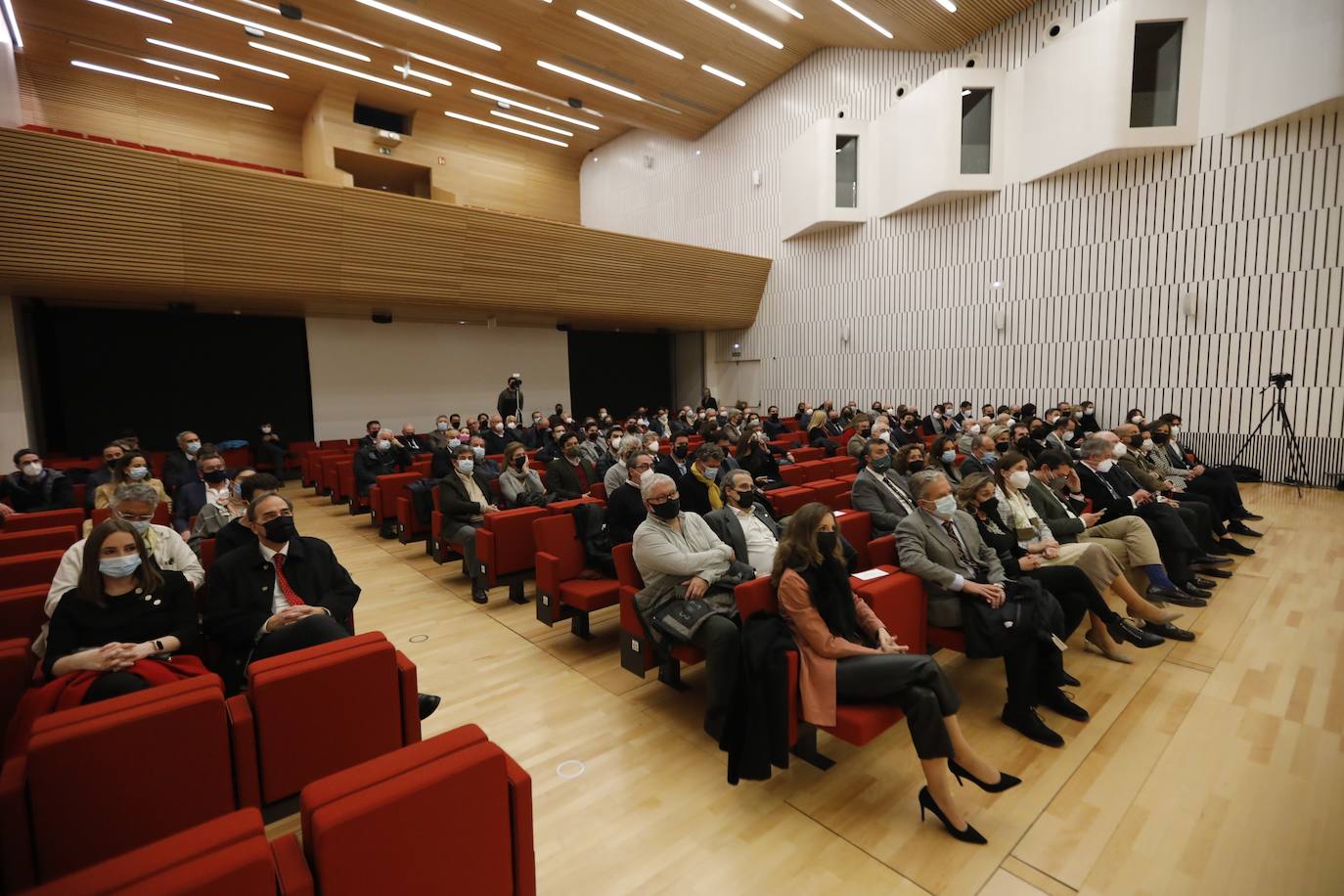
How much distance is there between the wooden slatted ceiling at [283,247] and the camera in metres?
7.06

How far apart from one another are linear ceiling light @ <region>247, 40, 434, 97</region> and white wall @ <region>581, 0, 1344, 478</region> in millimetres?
6977

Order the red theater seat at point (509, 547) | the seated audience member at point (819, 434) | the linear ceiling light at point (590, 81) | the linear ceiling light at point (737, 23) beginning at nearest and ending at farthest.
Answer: the red theater seat at point (509, 547), the seated audience member at point (819, 434), the linear ceiling light at point (737, 23), the linear ceiling light at point (590, 81)

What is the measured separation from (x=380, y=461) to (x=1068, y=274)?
1075 centimetres

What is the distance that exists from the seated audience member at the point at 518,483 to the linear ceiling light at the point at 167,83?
1332 cm

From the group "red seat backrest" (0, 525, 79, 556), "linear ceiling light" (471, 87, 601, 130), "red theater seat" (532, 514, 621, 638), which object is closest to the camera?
"red theater seat" (532, 514, 621, 638)

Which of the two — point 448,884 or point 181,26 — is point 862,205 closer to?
point 181,26

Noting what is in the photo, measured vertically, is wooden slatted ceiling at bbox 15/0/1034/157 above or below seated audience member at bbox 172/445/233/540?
above

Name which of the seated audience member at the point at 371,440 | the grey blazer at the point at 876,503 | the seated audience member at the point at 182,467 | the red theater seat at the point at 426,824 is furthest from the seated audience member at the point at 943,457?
the seated audience member at the point at 182,467

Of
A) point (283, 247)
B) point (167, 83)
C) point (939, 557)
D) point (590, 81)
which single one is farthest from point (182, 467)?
point (167, 83)

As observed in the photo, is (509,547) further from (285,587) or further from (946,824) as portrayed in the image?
(946,824)

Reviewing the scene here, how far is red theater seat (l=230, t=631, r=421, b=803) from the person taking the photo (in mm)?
1926

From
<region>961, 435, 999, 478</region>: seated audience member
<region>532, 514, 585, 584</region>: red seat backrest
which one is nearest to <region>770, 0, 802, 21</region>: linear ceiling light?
<region>961, 435, 999, 478</region>: seated audience member

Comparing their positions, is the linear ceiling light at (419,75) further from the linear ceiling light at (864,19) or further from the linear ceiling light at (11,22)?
the linear ceiling light at (864,19)

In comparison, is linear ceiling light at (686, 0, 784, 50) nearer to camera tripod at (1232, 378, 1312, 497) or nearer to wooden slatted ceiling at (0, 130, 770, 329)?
wooden slatted ceiling at (0, 130, 770, 329)
